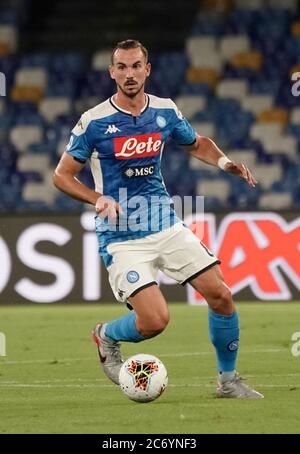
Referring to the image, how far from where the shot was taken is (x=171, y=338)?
11367mm

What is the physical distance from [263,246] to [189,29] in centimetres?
791

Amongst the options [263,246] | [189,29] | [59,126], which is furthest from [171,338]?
[189,29]

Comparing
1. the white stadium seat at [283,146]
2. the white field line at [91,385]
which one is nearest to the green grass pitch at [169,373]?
the white field line at [91,385]

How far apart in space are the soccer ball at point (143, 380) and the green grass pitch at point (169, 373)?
7 cm

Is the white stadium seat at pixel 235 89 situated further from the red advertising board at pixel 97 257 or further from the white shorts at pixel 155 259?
the white shorts at pixel 155 259

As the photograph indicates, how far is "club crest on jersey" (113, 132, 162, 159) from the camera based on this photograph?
7.80 meters

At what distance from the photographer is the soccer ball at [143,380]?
23.8ft

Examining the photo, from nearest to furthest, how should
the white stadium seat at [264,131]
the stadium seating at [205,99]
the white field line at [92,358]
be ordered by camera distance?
1. the white field line at [92,358]
2. the stadium seating at [205,99]
3. the white stadium seat at [264,131]

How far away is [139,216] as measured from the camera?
7.88 meters

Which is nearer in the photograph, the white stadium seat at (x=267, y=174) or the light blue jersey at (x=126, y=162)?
the light blue jersey at (x=126, y=162)

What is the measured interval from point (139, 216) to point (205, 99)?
Result: 40.0 feet

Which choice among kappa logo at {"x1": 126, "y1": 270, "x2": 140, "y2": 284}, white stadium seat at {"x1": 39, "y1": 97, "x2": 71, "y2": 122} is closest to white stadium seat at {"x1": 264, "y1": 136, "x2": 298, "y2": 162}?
white stadium seat at {"x1": 39, "y1": 97, "x2": 71, "y2": 122}

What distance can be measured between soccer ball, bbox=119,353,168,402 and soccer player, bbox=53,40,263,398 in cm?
36

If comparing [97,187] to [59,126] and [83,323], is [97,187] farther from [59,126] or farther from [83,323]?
[59,126]
